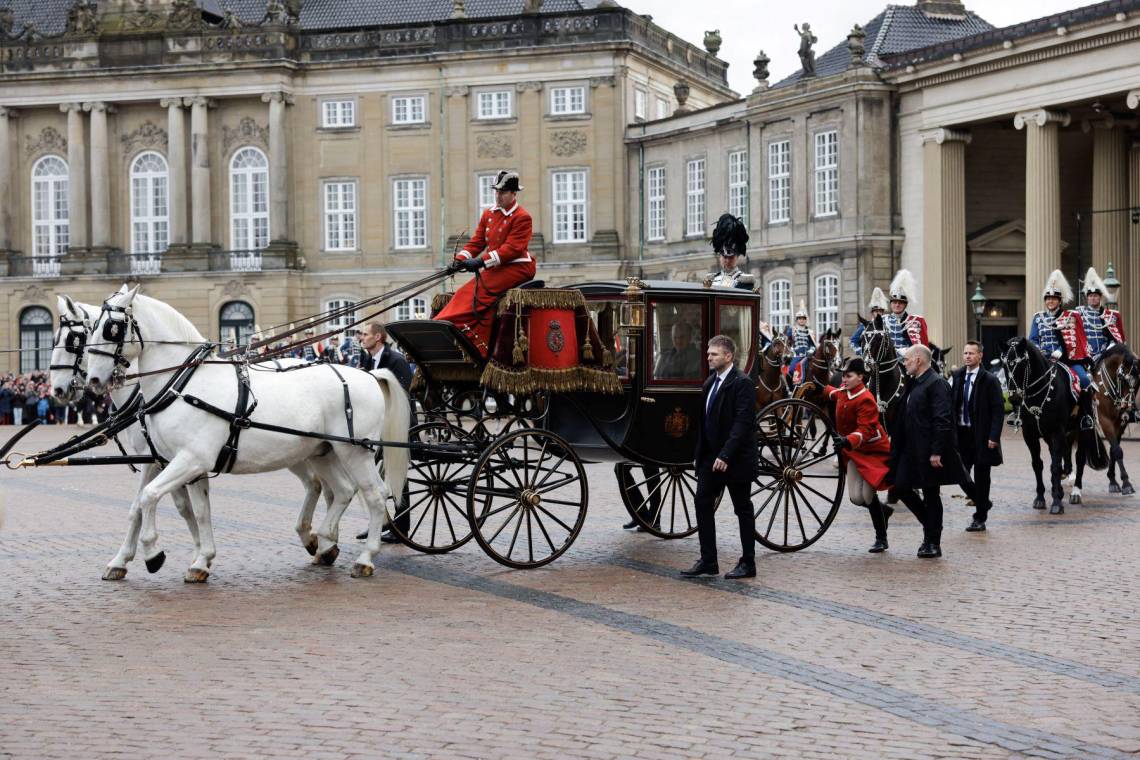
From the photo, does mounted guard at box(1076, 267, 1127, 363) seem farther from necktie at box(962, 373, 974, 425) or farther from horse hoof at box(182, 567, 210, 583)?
horse hoof at box(182, 567, 210, 583)

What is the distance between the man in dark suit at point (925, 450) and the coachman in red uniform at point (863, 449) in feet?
0.42

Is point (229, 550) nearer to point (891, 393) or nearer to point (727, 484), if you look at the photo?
point (727, 484)

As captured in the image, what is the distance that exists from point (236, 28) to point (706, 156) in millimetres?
18766

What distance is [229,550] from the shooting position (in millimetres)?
13828

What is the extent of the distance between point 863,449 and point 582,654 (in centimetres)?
536

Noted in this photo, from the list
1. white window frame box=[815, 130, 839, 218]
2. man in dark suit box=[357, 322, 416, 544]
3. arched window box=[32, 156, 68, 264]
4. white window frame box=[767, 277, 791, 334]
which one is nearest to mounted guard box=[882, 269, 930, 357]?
man in dark suit box=[357, 322, 416, 544]

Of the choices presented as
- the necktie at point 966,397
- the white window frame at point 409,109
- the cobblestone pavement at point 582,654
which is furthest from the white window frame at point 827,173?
the cobblestone pavement at point 582,654

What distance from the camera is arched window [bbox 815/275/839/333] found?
44781mm

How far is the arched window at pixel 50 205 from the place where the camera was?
60094mm

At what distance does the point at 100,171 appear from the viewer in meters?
58.5

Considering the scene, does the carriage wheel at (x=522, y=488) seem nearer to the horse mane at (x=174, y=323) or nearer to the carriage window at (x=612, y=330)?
the carriage window at (x=612, y=330)

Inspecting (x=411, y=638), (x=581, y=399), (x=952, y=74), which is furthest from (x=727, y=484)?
(x=952, y=74)

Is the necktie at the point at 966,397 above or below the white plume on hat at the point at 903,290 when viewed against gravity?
below

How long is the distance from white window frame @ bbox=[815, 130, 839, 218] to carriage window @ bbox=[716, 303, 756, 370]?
31293mm
